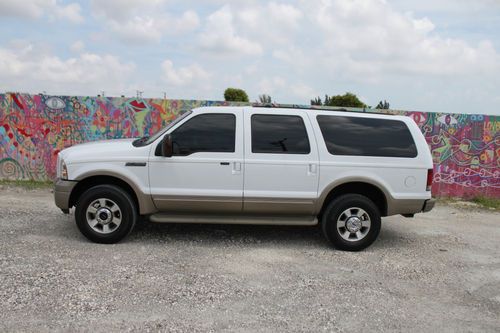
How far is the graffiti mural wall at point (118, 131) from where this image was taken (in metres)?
10.6

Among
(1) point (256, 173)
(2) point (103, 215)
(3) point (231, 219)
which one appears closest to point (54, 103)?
(2) point (103, 215)

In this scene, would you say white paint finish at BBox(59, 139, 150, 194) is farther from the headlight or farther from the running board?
the running board

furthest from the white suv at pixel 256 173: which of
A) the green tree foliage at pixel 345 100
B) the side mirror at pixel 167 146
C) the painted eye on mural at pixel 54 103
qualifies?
the green tree foliage at pixel 345 100

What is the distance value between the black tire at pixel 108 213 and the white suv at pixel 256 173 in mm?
13

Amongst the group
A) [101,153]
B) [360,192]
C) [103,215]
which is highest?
[101,153]

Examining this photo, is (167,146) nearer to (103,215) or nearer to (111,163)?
(111,163)

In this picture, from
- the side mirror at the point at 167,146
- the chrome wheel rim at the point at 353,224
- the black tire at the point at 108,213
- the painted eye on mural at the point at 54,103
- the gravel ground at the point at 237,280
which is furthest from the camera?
the painted eye on mural at the point at 54,103

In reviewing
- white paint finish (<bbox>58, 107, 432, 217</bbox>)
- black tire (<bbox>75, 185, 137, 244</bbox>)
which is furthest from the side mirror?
black tire (<bbox>75, 185, 137, 244</bbox>)

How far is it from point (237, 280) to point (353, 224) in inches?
76.8

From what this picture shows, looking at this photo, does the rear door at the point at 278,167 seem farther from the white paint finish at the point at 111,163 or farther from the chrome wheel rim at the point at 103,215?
the chrome wheel rim at the point at 103,215

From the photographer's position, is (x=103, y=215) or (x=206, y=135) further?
(x=206, y=135)

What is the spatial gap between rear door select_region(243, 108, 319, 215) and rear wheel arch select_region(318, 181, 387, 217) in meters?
0.28

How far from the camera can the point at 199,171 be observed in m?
6.00

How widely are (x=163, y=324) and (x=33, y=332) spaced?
3.34ft
